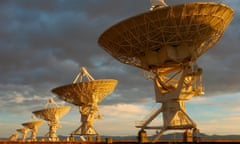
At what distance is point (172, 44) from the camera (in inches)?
1510

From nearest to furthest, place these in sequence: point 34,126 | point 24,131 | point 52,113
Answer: point 52,113, point 34,126, point 24,131

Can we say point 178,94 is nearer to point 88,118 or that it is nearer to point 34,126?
point 88,118

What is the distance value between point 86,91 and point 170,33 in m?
28.4

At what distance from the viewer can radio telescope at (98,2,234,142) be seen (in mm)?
35688

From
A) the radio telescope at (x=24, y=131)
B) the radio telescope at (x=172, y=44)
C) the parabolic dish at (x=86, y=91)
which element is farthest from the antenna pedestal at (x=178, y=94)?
the radio telescope at (x=24, y=131)

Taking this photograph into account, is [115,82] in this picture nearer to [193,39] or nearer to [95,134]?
[95,134]

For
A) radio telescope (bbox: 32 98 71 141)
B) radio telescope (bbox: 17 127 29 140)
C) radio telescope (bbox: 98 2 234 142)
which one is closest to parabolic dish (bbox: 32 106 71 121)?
radio telescope (bbox: 32 98 71 141)

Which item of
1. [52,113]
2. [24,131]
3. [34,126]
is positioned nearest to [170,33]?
[52,113]

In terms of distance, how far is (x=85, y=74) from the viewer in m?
70.8

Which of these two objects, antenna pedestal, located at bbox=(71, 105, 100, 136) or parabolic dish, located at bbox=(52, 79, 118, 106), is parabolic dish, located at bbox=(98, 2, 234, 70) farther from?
antenna pedestal, located at bbox=(71, 105, 100, 136)

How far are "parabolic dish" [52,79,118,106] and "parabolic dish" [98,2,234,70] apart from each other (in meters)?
19.7

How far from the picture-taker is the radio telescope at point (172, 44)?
3569 centimetres

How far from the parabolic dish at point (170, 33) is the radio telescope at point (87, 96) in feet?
65.4

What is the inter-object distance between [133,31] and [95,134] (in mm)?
31853
